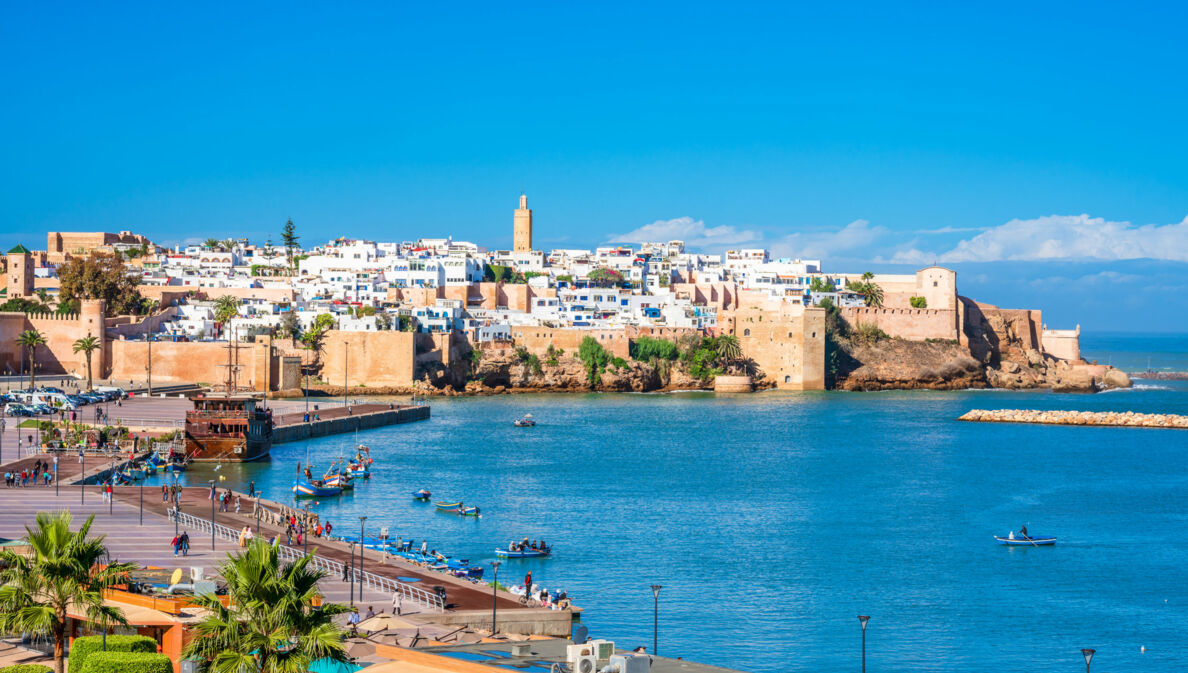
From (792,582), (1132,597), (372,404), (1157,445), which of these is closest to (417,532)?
(792,582)

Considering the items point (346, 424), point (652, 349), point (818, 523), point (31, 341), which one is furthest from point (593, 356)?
point (818, 523)

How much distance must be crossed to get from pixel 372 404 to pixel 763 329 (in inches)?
873

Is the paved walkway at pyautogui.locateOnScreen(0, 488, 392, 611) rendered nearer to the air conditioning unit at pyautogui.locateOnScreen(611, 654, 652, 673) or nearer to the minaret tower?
the air conditioning unit at pyautogui.locateOnScreen(611, 654, 652, 673)

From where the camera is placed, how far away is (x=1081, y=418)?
2351 inches

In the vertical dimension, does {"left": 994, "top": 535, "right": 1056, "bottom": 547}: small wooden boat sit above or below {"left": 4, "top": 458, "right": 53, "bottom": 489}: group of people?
below

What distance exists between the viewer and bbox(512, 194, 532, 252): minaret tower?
4394 inches

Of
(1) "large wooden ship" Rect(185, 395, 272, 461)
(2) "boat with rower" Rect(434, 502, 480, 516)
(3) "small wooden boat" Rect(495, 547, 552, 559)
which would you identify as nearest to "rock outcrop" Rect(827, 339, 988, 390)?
(1) "large wooden ship" Rect(185, 395, 272, 461)

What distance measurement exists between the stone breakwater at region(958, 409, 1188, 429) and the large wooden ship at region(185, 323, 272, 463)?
Result: 3200 centimetres

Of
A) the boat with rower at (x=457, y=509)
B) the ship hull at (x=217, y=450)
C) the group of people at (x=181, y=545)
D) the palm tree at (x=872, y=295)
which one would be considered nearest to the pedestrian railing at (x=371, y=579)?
the group of people at (x=181, y=545)

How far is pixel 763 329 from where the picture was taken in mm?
70750

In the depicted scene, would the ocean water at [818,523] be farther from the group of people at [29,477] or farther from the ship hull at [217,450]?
the group of people at [29,477]

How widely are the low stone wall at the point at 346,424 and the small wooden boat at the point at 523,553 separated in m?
21.1

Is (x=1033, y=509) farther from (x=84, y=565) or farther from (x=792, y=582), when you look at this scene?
(x=84, y=565)

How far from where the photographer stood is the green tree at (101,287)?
6988cm
